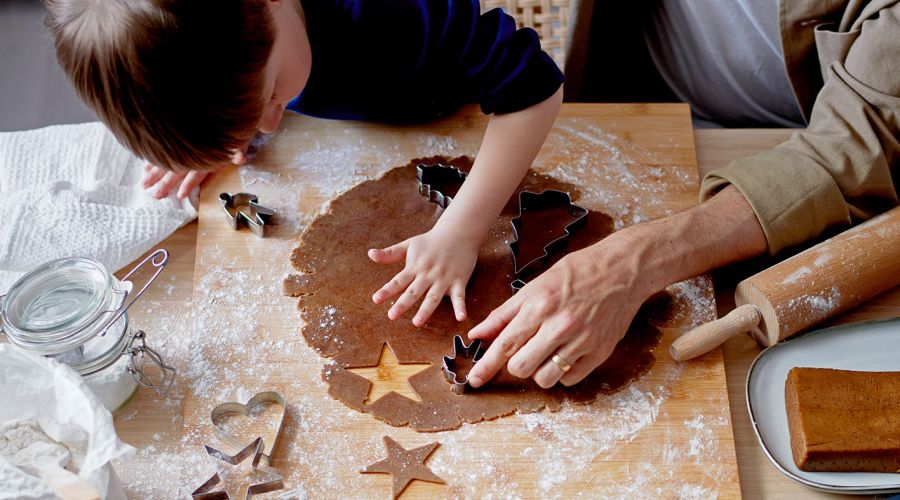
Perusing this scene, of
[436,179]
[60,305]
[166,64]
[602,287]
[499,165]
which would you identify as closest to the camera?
[166,64]

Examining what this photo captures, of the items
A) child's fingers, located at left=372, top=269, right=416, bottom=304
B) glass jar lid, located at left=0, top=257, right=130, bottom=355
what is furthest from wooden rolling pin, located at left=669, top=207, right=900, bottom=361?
glass jar lid, located at left=0, top=257, right=130, bottom=355

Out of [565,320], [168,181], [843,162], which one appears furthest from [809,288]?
[168,181]

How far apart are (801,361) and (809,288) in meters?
0.10

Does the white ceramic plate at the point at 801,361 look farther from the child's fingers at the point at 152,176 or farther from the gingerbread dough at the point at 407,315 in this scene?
the child's fingers at the point at 152,176

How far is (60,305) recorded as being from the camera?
1.00 m

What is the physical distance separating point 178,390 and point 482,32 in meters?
0.68

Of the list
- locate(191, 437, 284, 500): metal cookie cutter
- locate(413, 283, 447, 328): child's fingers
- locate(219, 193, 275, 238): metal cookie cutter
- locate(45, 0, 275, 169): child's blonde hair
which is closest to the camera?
locate(45, 0, 275, 169): child's blonde hair

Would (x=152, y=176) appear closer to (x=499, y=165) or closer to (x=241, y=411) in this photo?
(x=241, y=411)

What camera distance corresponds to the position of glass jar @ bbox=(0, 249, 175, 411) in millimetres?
958

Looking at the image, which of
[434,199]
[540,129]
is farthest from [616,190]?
[434,199]

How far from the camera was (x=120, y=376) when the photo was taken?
1.04 metres

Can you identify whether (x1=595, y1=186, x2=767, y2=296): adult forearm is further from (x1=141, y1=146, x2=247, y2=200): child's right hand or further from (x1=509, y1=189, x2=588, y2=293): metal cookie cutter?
(x1=141, y1=146, x2=247, y2=200): child's right hand

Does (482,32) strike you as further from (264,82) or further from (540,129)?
(264,82)

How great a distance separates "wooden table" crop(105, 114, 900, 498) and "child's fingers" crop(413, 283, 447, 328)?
35cm
